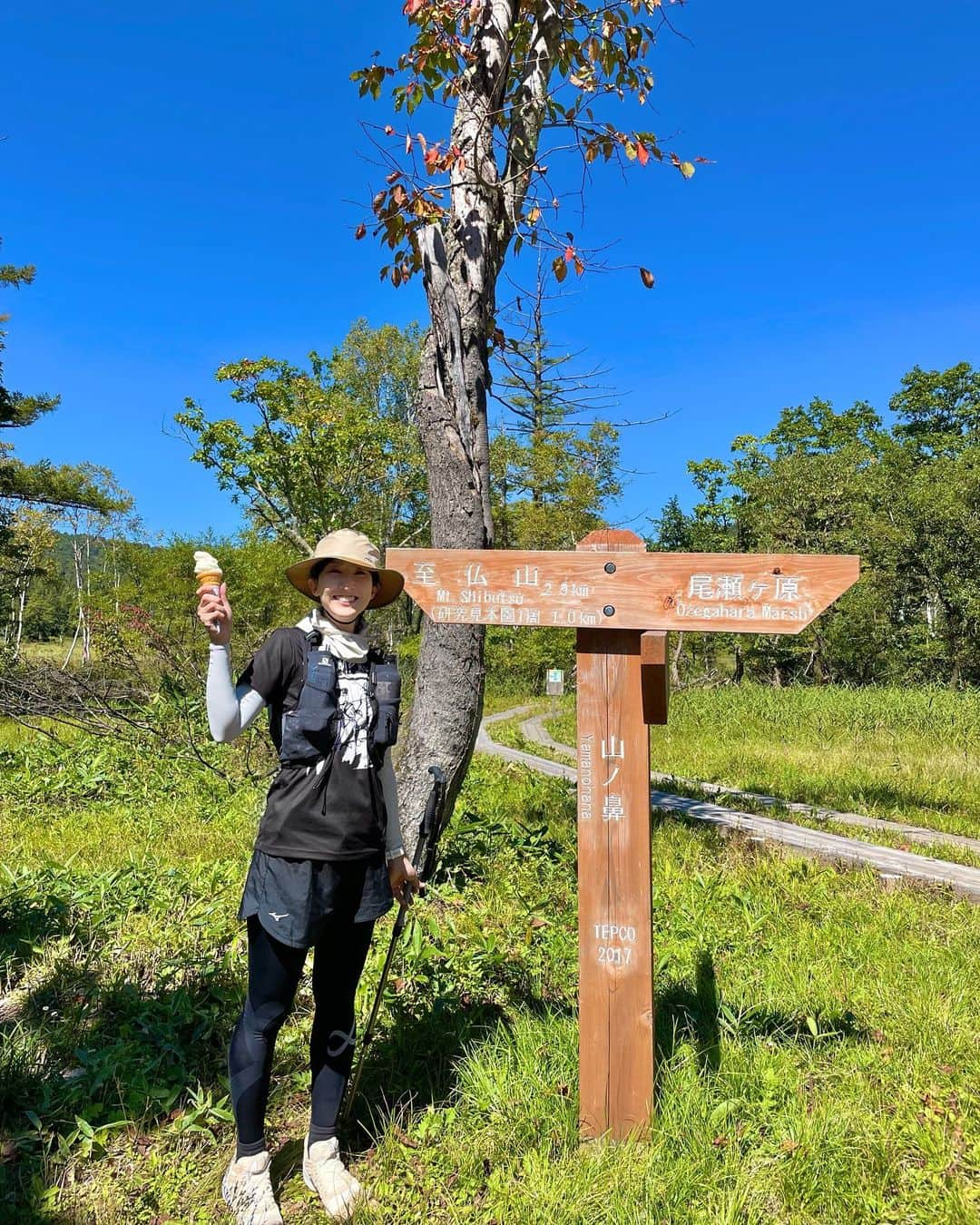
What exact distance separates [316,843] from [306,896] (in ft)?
0.48

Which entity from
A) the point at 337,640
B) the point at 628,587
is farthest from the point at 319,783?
the point at 628,587

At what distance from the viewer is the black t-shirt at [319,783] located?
2178 mm

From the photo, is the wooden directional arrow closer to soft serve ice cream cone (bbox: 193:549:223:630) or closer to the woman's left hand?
soft serve ice cream cone (bbox: 193:549:223:630)

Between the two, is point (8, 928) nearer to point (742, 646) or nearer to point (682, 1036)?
point (682, 1036)

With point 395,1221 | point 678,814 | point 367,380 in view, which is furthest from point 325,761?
point 367,380

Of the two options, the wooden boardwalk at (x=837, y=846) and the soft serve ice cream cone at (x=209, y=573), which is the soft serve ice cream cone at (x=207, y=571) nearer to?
the soft serve ice cream cone at (x=209, y=573)

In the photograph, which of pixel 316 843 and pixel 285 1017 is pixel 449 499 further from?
pixel 285 1017

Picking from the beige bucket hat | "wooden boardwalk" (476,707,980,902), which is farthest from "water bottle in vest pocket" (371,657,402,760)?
"wooden boardwalk" (476,707,980,902)

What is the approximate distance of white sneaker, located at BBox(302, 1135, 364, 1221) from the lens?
223cm

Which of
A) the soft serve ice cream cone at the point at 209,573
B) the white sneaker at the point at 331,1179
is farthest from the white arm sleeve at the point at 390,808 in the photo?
the white sneaker at the point at 331,1179

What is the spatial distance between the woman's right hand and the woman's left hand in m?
0.95

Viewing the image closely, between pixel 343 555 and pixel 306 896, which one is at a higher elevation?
pixel 343 555

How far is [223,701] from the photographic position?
2074 mm

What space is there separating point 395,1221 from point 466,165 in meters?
4.79
